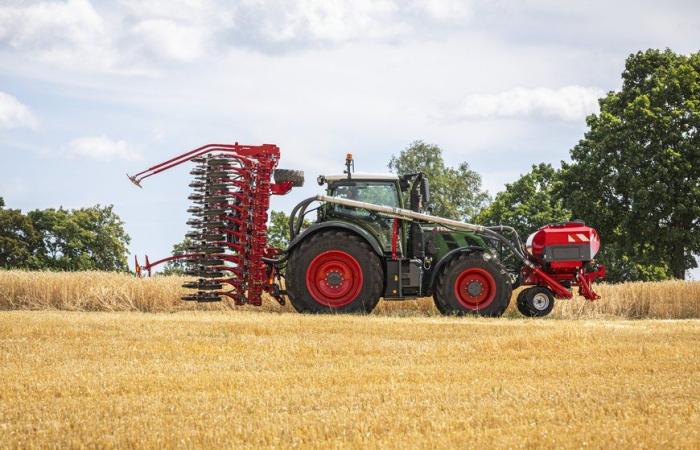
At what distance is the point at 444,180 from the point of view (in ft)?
206

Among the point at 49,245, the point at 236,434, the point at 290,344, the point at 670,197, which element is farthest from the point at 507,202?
the point at 236,434

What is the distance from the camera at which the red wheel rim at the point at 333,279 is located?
16.1 metres

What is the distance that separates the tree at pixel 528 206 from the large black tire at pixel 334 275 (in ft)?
120

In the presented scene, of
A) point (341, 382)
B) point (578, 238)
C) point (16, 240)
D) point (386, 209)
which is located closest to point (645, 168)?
point (578, 238)

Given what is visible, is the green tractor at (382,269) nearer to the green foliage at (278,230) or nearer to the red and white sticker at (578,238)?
the red and white sticker at (578,238)

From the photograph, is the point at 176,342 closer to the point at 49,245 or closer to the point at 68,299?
the point at 68,299

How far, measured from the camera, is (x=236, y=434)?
6.98 m

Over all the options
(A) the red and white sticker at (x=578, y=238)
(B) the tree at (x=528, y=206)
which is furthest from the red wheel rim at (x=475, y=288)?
(B) the tree at (x=528, y=206)

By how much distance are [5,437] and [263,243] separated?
9.78 metres

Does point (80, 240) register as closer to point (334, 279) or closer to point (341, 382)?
point (334, 279)

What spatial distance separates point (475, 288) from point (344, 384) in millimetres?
7606

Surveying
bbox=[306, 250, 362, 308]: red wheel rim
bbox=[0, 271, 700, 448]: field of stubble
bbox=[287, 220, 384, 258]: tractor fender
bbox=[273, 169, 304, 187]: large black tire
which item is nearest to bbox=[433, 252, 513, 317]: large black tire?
bbox=[0, 271, 700, 448]: field of stubble

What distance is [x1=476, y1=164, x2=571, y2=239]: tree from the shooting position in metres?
52.4

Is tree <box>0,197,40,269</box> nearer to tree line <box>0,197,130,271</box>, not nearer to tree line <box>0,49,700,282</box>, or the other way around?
tree line <box>0,197,130,271</box>
